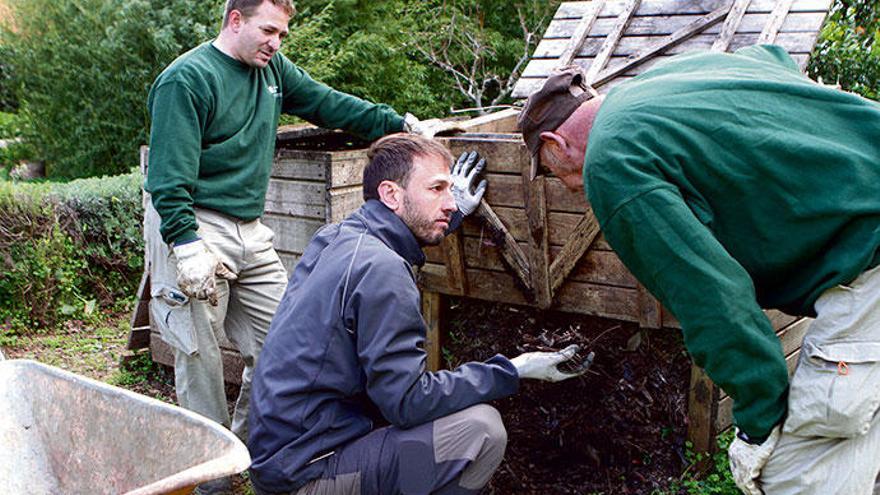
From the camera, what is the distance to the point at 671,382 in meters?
4.37

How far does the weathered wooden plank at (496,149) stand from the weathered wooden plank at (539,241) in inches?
3.5

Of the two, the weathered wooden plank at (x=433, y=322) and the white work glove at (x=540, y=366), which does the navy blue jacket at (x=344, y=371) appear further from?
the weathered wooden plank at (x=433, y=322)

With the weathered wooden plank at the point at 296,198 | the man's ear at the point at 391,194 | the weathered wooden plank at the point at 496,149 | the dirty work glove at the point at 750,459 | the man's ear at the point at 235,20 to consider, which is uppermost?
the man's ear at the point at 235,20

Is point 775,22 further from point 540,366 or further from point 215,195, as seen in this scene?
point 215,195

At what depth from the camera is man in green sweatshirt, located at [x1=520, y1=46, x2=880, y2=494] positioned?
2287 mm

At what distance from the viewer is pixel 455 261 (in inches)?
182

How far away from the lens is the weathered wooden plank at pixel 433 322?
488 centimetres

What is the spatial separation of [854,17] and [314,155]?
21.9 ft

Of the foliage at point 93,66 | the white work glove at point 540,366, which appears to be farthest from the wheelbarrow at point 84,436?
the foliage at point 93,66

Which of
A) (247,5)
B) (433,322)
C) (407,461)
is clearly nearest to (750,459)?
(407,461)

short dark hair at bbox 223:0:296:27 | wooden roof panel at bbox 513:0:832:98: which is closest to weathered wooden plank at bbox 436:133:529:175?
short dark hair at bbox 223:0:296:27

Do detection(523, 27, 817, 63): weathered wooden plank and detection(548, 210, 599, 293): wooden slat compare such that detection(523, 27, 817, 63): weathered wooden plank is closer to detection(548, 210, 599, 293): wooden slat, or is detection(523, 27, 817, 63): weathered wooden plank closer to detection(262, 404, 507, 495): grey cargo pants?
detection(548, 210, 599, 293): wooden slat

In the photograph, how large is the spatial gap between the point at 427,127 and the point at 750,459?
8.50 ft

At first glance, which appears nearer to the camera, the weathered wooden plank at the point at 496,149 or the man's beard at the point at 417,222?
the man's beard at the point at 417,222
